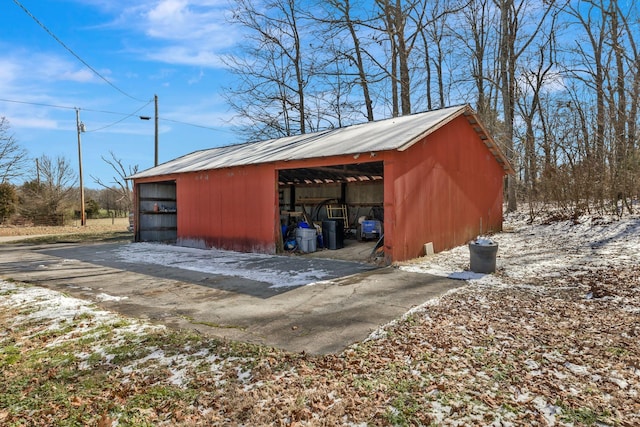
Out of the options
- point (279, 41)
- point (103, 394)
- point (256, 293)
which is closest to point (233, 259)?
point (256, 293)

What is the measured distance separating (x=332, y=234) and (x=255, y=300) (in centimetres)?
537

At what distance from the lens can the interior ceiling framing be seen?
10.7 metres

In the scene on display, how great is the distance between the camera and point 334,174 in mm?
12188

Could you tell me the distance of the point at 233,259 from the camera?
8.87 m

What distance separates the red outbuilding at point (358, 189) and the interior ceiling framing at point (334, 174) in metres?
0.04

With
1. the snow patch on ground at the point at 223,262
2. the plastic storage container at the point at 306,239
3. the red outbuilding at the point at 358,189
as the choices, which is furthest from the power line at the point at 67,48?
the plastic storage container at the point at 306,239

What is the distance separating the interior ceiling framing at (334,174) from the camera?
10734mm

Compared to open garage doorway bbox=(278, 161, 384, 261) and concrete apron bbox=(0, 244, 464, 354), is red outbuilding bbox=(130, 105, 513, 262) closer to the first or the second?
open garage doorway bbox=(278, 161, 384, 261)

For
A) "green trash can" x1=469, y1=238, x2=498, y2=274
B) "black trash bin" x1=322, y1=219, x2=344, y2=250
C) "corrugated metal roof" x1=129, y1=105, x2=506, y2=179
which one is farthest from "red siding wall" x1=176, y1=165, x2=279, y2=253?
"green trash can" x1=469, y1=238, x2=498, y2=274

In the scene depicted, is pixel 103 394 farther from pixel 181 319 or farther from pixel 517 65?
pixel 517 65

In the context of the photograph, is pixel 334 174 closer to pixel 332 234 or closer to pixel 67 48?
pixel 332 234

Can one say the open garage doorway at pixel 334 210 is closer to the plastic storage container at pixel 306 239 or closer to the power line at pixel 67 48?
the plastic storage container at pixel 306 239

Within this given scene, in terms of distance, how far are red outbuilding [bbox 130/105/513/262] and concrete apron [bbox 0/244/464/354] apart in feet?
7.07

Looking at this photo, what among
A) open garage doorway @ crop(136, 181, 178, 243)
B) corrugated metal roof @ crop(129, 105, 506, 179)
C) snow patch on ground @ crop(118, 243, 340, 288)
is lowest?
snow patch on ground @ crop(118, 243, 340, 288)
